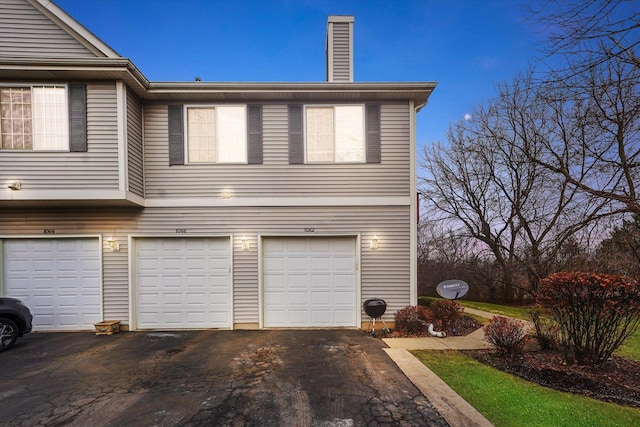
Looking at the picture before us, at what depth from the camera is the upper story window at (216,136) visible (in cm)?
717

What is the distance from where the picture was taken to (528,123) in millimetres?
12023

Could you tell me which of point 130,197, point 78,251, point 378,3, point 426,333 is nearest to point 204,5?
point 378,3

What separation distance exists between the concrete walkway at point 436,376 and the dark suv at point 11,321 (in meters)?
7.29

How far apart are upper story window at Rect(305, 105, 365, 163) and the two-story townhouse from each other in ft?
0.09

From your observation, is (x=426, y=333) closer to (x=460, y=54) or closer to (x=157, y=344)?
(x=157, y=344)

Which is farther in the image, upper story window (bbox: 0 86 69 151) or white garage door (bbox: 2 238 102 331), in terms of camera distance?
white garage door (bbox: 2 238 102 331)

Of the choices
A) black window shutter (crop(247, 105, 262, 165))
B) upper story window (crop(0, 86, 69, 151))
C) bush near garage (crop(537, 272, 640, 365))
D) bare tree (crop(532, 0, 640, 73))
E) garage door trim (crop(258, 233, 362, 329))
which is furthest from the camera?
black window shutter (crop(247, 105, 262, 165))

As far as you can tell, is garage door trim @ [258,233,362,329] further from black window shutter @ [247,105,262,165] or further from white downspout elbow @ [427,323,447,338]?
black window shutter @ [247,105,262,165]

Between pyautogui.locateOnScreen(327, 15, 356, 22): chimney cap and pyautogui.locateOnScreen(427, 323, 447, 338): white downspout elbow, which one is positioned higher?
pyautogui.locateOnScreen(327, 15, 356, 22): chimney cap

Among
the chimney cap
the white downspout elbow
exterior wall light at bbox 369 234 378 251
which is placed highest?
the chimney cap

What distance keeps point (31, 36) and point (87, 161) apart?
3.20m

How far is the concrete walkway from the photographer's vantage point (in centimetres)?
318

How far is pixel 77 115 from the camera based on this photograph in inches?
247

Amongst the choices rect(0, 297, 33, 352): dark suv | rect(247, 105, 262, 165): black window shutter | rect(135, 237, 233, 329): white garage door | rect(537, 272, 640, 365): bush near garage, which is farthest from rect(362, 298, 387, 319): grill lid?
rect(0, 297, 33, 352): dark suv
